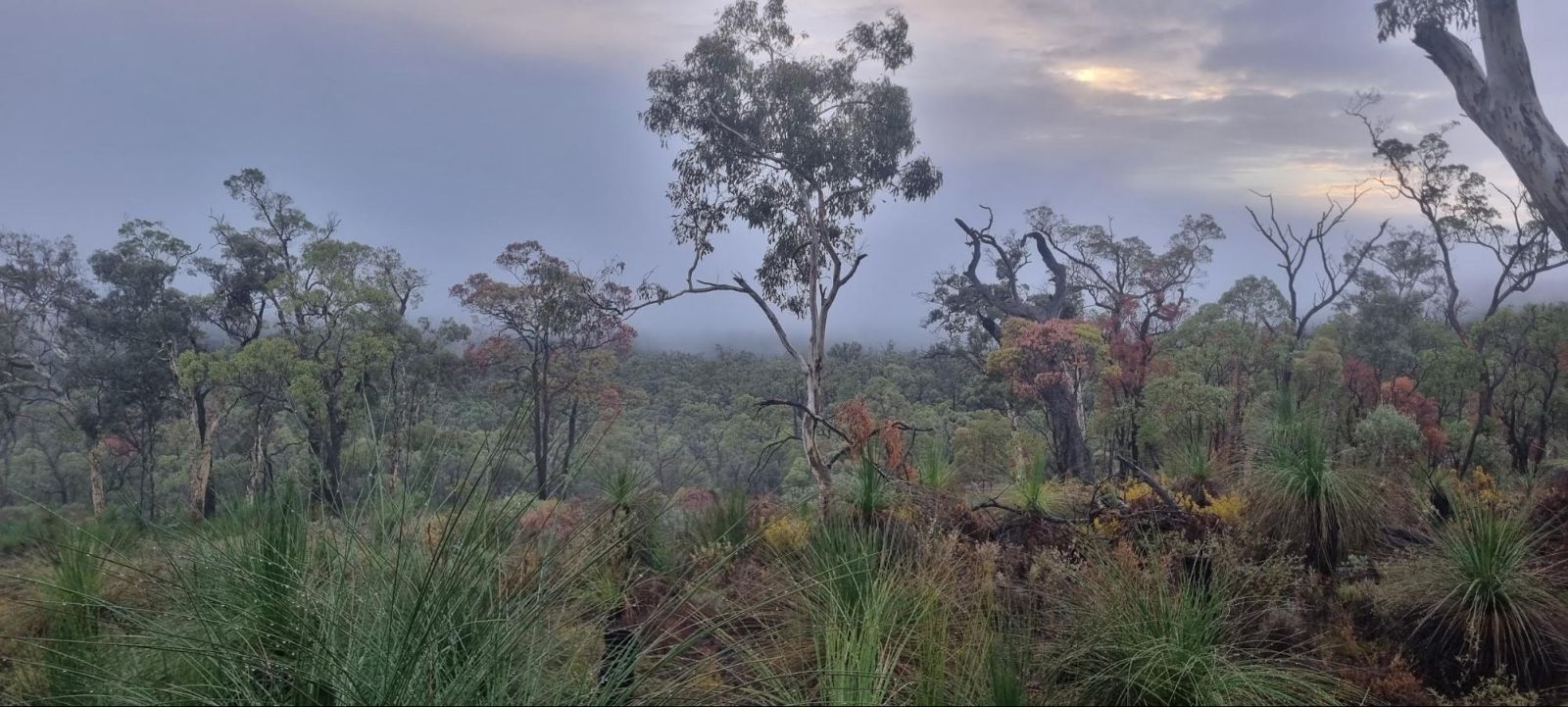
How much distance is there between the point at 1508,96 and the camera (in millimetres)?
7715

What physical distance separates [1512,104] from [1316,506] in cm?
535

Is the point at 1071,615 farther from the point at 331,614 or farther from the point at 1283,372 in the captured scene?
the point at 1283,372

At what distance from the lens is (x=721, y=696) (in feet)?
8.30

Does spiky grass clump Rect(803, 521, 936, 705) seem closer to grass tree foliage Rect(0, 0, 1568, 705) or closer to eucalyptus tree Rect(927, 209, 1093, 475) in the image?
grass tree foliage Rect(0, 0, 1568, 705)

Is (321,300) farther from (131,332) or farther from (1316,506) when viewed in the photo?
(1316,506)

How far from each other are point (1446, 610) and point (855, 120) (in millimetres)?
8190

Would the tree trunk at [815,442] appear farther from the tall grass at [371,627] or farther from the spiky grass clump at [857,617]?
the tall grass at [371,627]

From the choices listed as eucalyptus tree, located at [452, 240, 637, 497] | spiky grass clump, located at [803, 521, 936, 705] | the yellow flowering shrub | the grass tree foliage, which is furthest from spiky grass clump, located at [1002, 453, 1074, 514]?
eucalyptus tree, located at [452, 240, 637, 497]

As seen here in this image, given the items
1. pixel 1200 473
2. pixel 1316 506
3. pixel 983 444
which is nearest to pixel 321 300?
pixel 983 444

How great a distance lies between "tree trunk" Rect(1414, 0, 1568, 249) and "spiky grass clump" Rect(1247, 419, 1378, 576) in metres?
4.32

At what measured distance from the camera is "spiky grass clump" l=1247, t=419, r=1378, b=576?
5.11 metres

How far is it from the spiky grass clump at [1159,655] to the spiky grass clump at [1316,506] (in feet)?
6.18

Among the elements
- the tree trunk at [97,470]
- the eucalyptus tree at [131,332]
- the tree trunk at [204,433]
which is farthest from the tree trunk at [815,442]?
the tree trunk at [97,470]

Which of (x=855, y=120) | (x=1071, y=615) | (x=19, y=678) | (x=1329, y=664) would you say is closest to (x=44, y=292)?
(x=855, y=120)
